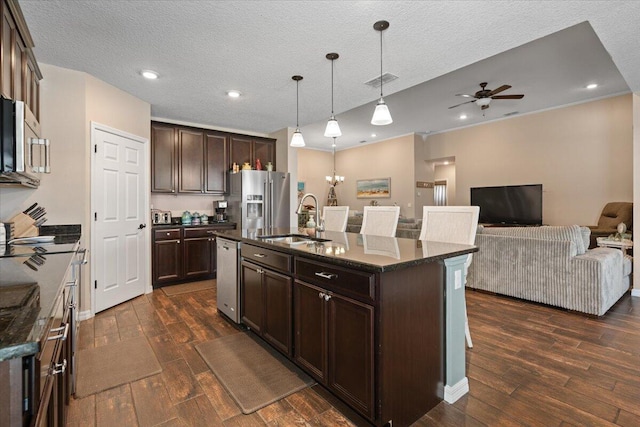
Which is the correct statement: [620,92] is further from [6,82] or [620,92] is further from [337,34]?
[6,82]

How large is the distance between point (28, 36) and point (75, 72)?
32.1 inches

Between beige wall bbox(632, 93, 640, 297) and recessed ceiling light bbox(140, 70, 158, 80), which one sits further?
beige wall bbox(632, 93, 640, 297)

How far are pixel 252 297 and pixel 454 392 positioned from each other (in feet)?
5.56

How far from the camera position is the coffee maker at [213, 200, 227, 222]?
548cm

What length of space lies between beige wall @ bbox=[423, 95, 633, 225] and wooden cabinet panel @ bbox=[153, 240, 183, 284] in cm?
644

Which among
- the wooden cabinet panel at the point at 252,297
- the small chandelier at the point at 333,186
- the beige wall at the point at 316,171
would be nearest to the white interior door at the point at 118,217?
the wooden cabinet panel at the point at 252,297

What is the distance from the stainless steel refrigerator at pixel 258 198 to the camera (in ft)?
17.2

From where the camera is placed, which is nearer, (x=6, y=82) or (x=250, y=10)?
(x=6, y=82)

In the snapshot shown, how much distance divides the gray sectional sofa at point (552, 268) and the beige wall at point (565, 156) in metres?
2.14

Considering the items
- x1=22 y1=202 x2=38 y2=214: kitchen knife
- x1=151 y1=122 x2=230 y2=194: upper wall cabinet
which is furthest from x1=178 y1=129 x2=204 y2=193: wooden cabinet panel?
x1=22 y1=202 x2=38 y2=214: kitchen knife

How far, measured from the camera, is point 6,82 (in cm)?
197

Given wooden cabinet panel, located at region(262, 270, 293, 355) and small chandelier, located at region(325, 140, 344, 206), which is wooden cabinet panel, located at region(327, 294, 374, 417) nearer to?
wooden cabinet panel, located at region(262, 270, 293, 355)

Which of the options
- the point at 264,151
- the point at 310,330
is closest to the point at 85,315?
the point at 310,330

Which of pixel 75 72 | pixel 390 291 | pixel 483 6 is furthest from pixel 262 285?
pixel 75 72
